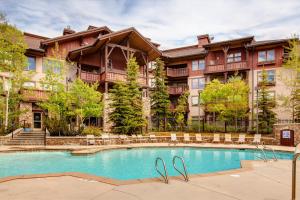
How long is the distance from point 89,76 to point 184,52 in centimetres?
1709

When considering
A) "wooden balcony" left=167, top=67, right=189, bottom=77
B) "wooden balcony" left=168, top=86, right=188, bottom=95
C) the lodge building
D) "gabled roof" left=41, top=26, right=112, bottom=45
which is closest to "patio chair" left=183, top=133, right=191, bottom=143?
the lodge building

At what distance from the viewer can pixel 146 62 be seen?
3041cm

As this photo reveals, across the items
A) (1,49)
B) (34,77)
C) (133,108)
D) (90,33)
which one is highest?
(90,33)

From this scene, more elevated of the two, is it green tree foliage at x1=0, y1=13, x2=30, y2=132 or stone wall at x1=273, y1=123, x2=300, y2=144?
green tree foliage at x1=0, y1=13, x2=30, y2=132

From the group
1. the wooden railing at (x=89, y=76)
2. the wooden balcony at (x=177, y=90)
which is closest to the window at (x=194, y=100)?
the wooden balcony at (x=177, y=90)

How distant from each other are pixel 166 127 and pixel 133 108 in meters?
7.92

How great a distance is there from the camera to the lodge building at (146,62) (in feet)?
85.3

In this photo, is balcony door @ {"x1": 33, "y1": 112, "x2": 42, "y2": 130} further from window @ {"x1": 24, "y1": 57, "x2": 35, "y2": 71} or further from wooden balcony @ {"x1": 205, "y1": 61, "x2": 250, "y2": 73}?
wooden balcony @ {"x1": 205, "y1": 61, "x2": 250, "y2": 73}

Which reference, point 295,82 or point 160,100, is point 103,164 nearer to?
point 160,100

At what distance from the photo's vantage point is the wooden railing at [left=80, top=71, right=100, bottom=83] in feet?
86.8

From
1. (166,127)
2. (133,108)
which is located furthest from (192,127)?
(133,108)

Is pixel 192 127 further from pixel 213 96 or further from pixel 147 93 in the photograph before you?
pixel 147 93

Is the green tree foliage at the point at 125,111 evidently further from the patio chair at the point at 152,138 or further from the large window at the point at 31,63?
the large window at the point at 31,63

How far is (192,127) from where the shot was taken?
1179 inches
